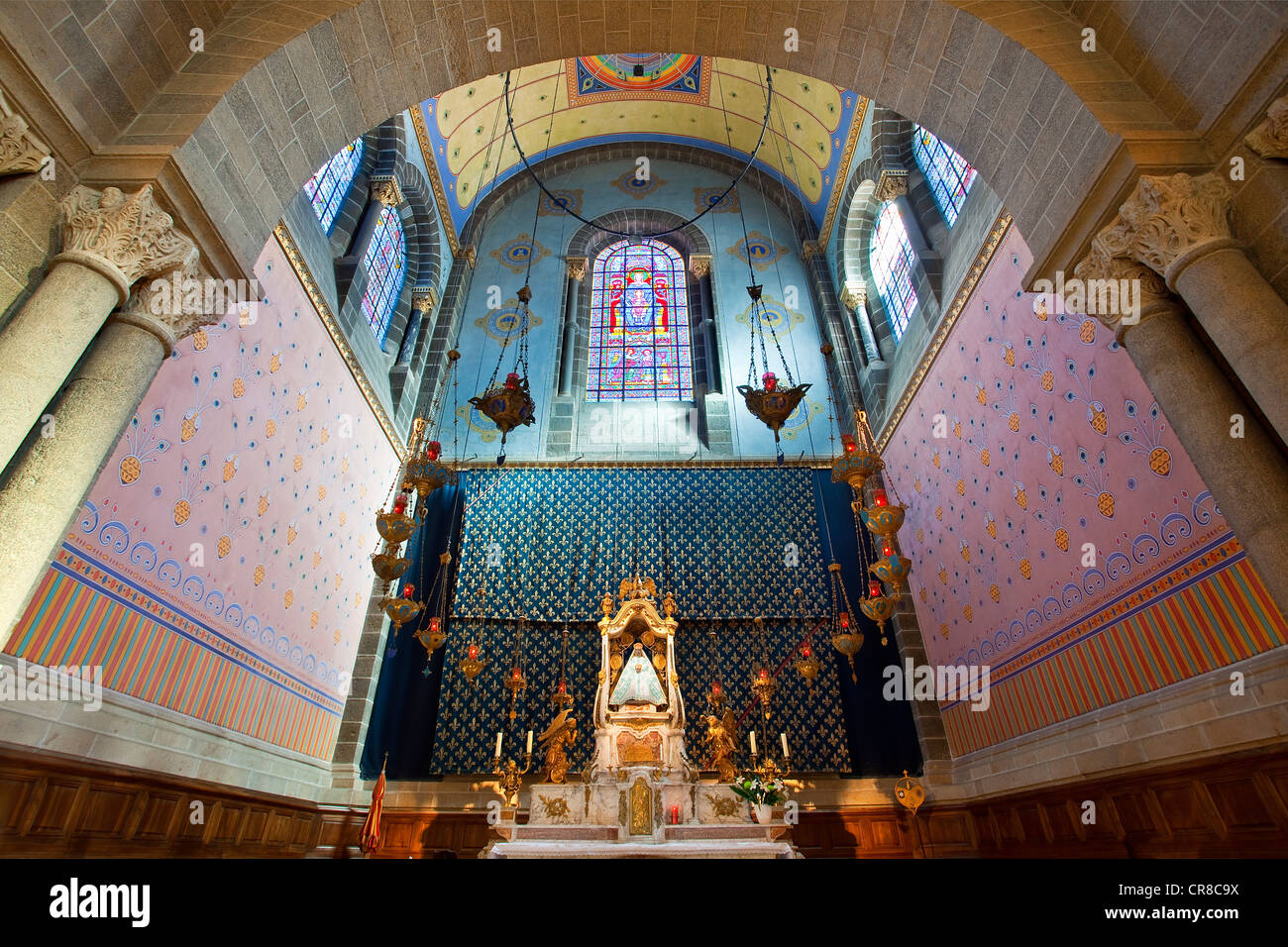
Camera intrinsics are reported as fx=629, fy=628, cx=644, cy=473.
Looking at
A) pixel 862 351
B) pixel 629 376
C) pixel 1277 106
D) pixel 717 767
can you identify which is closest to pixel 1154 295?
pixel 1277 106

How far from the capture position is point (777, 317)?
12.6m

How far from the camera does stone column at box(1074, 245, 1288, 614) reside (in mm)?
3049

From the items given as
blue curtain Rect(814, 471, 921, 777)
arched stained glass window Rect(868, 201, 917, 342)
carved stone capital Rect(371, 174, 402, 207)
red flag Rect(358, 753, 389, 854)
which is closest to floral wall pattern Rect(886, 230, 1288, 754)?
blue curtain Rect(814, 471, 921, 777)

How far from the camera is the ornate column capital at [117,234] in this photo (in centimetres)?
338

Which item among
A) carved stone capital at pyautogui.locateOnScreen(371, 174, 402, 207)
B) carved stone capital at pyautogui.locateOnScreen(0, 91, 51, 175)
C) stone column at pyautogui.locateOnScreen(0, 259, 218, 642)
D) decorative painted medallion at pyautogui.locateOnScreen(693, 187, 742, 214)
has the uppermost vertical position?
decorative painted medallion at pyautogui.locateOnScreen(693, 187, 742, 214)

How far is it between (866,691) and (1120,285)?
663cm

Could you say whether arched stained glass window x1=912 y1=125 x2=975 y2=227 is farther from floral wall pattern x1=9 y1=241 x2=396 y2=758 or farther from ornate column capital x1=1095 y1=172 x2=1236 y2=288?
floral wall pattern x1=9 y1=241 x2=396 y2=758

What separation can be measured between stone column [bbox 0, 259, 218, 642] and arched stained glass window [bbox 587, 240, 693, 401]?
870 centimetres

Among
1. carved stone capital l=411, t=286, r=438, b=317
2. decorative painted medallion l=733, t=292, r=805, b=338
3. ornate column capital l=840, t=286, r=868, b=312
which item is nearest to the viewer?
carved stone capital l=411, t=286, r=438, b=317

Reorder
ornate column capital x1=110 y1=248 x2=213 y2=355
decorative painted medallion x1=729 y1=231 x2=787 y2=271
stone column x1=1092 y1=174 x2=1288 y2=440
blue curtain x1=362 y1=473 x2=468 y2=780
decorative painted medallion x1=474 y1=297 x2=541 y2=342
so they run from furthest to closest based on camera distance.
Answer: decorative painted medallion x1=729 y1=231 x2=787 y2=271 → decorative painted medallion x1=474 y1=297 x2=541 y2=342 → blue curtain x1=362 y1=473 x2=468 y2=780 → ornate column capital x1=110 y1=248 x2=213 y2=355 → stone column x1=1092 y1=174 x2=1288 y2=440

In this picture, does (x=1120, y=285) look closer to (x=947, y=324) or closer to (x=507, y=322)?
(x=947, y=324)

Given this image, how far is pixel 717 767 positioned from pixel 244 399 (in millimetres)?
6762

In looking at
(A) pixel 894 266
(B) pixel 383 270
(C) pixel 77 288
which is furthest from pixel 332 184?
(A) pixel 894 266

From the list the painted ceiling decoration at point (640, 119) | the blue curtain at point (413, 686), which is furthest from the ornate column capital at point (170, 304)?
the painted ceiling decoration at point (640, 119)
